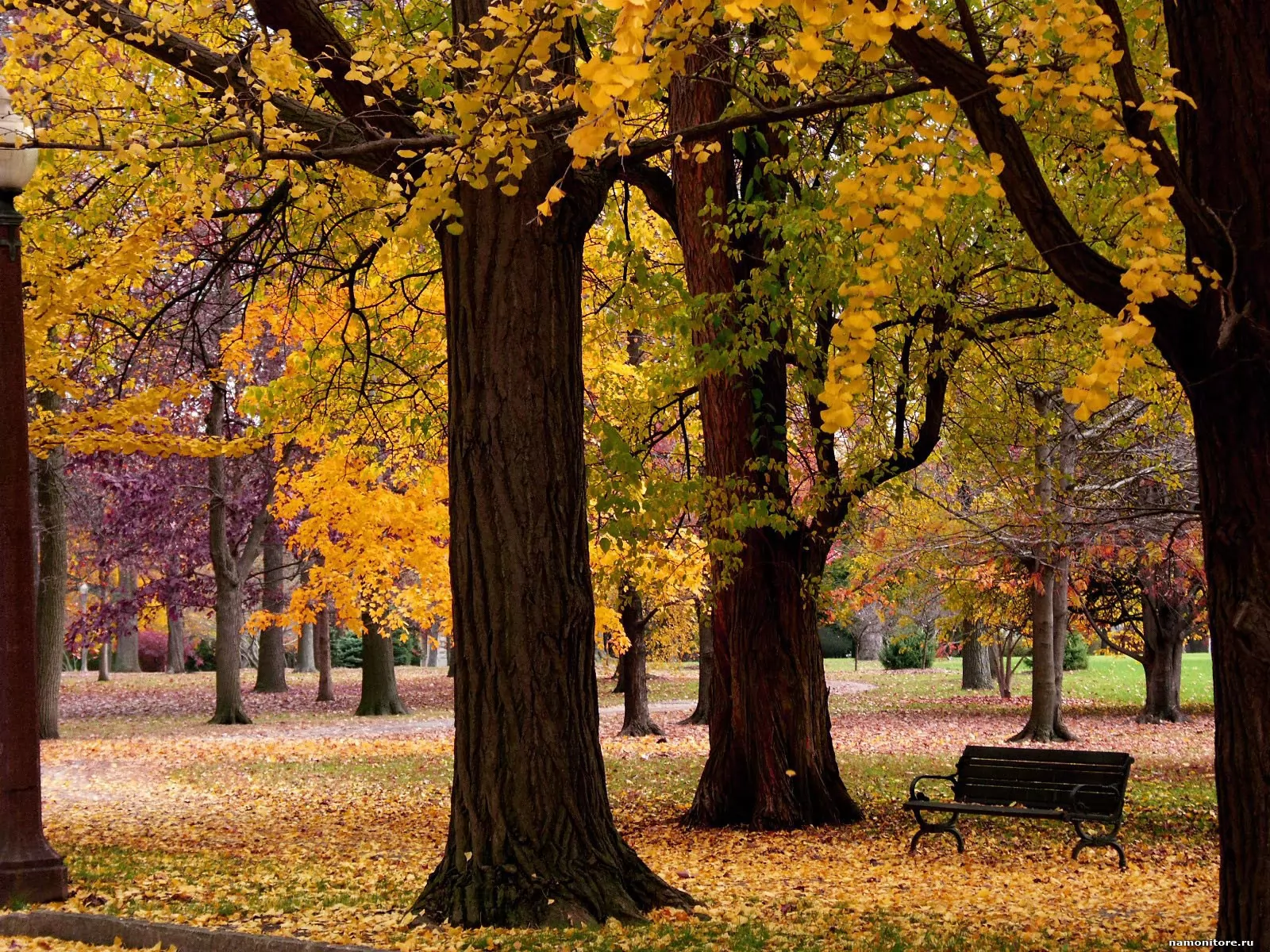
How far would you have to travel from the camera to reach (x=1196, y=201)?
4.34m

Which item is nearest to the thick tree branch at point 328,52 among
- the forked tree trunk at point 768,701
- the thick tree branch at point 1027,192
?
the thick tree branch at point 1027,192

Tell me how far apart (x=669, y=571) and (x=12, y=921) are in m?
11.4

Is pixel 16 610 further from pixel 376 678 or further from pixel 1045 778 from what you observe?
pixel 376 678

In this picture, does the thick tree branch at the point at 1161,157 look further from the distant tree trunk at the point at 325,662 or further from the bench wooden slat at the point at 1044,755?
the distant tree trunk at the point at 325,662

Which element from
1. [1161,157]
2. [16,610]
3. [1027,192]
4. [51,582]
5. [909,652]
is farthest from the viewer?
[909,652]

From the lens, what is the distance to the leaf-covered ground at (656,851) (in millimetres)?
6082

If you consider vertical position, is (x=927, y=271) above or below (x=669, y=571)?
above

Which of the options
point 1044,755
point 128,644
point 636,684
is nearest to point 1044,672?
point 636,684

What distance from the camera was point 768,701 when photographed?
1041 cm

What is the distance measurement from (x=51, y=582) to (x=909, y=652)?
34.4 meters

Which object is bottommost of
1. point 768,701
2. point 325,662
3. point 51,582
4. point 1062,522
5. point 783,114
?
point 325,662

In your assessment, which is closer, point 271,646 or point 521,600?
point 521,600

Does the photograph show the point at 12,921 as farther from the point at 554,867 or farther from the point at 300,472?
the point at 300,472

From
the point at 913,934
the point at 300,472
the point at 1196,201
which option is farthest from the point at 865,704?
the point at 1196,201
